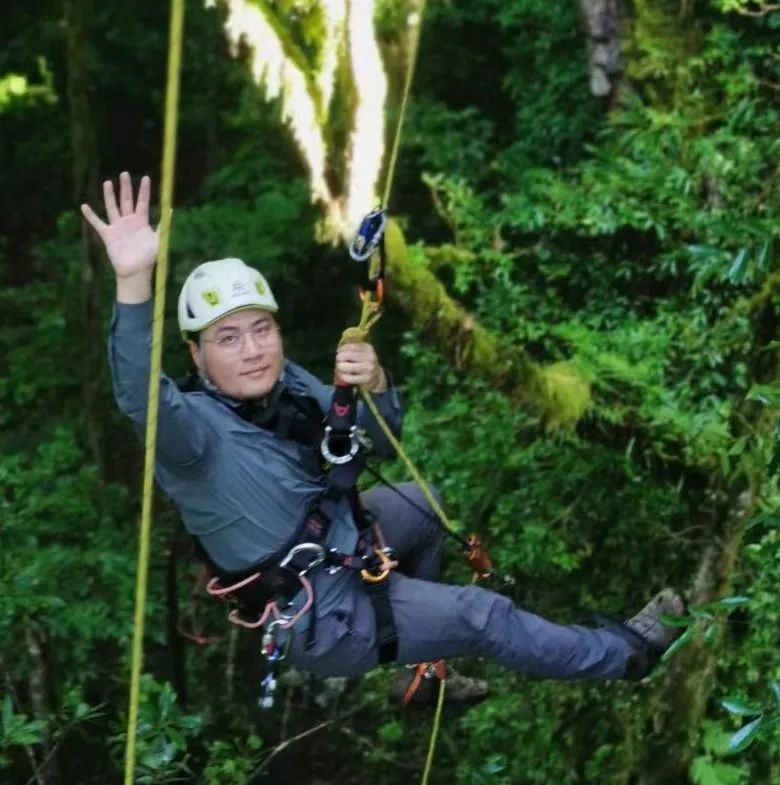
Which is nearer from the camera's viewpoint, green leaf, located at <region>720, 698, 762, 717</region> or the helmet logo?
green leaf, located at <region>720, 698, 762, 717</region>

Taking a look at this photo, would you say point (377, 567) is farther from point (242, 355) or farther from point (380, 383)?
point (242, 355)

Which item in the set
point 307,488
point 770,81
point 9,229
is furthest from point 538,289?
point 9,229

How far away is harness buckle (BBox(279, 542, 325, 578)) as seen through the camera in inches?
98.6

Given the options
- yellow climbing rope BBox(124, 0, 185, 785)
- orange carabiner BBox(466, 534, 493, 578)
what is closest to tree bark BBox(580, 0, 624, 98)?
orange carabiner BBox(466, 534, 493, 578)

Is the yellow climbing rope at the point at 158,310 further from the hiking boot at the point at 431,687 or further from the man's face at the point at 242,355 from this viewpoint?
the hiking boot at the point at 431,687

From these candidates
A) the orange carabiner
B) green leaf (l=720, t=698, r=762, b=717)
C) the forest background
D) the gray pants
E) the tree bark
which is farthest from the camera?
the tree bark

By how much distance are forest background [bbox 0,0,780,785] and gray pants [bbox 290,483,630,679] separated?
0.99 feet

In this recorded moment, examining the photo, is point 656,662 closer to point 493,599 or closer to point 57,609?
point 493,599

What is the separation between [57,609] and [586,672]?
6.42ft

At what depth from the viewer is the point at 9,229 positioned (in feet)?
34.0

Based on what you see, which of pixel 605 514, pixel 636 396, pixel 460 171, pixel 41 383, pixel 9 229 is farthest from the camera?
pixel 9 229

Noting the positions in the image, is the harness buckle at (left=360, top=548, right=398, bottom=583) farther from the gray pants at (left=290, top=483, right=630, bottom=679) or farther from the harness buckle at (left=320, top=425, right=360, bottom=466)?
the harness buckle at (left=320, top=425, right=360, bottom=466)

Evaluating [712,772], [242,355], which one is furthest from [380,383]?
[712,772]

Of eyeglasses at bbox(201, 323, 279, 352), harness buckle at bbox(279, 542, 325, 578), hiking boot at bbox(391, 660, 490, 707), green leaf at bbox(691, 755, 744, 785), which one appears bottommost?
green leaf at bbox(691, 755, 744, 785)
